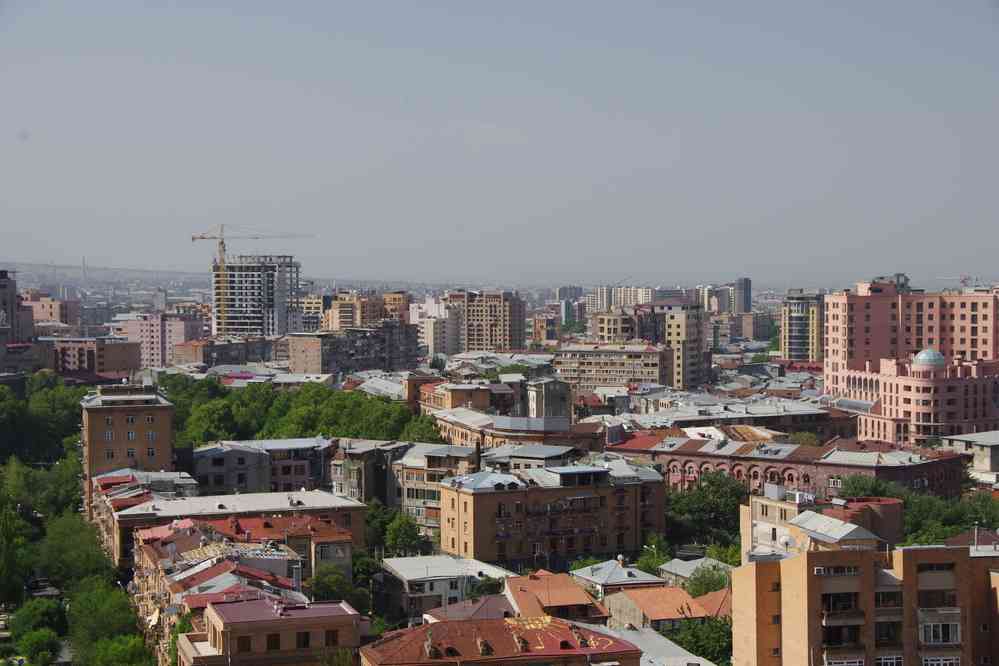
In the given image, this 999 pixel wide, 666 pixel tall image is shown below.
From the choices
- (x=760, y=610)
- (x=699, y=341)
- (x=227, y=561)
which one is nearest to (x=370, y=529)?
(x=227, y=561)

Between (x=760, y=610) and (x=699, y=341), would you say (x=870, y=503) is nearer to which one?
(x=760, y=610)

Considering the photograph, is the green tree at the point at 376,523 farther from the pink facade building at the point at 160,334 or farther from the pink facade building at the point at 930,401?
the pink facade building at the point at 160,334

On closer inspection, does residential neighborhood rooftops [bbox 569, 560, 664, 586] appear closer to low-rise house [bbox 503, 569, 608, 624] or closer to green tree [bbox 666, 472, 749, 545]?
low-rise house [bbox 503, 569, 608, 624]

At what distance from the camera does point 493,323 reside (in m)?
93.0

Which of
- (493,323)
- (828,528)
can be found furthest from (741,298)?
(828,528)

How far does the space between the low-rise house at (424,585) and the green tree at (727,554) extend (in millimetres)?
3632

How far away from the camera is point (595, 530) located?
3184 cm

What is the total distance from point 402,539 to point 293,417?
59.6ft

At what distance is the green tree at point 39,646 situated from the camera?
23.2m

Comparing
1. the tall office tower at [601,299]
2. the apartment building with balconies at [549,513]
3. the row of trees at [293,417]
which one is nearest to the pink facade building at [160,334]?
the row of trees at [293,417]

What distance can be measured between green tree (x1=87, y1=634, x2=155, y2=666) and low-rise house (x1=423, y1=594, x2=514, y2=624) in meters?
3.63

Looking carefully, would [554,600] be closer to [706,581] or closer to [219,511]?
[706,581]

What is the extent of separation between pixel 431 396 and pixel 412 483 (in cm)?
1698

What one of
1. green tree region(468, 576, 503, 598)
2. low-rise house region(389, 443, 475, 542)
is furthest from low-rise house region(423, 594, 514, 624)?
low-rise house region(389, 443, 475, 542)
